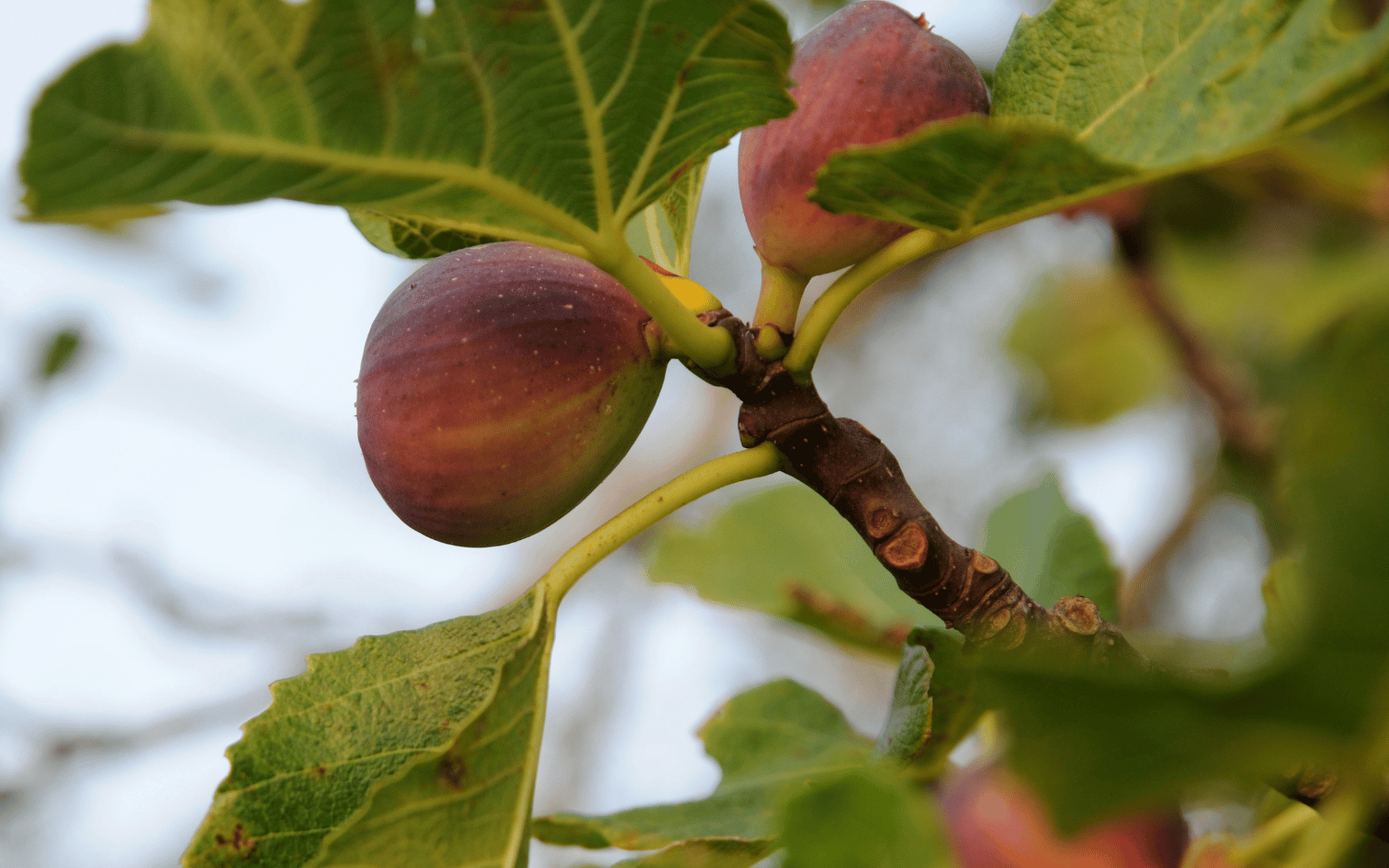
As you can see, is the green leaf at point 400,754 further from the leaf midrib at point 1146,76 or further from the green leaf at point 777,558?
the green leaf at point 777,558

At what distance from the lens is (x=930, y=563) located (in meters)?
0.69

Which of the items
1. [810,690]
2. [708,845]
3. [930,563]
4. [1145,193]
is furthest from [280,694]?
[1145,193]

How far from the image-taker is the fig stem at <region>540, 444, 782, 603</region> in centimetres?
70

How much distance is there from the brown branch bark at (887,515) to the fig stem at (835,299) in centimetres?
1

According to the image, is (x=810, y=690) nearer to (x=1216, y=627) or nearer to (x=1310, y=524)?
(x=1310, y=524)

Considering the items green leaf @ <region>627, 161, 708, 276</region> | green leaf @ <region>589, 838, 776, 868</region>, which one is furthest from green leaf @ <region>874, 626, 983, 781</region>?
green leaf @ <region>627, 161, 708, 276</region>

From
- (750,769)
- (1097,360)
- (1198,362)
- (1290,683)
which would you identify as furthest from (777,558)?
(1097,360)

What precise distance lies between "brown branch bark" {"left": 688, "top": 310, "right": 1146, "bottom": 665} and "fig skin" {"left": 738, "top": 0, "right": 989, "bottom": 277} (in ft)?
0.24

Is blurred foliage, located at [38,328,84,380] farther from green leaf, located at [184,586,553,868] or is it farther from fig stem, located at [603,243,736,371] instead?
fig stem, located at [603,243,736,371]

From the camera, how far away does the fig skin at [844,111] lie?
67 cm

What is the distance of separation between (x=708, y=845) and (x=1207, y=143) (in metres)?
0.58

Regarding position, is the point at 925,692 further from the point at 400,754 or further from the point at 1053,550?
the point at 1053,550

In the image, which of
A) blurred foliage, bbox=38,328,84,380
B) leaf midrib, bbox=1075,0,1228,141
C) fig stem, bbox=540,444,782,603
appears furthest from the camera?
blurred foliage, bbox=38,328,84,380

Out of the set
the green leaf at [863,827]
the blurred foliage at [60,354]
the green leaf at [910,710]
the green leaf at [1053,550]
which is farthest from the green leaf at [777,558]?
the blurred foliage at [60,354]
